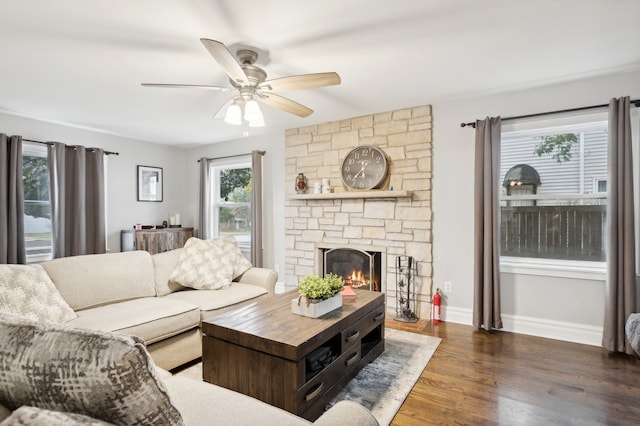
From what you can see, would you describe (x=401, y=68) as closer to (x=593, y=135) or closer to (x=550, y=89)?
(x=550, y=89)

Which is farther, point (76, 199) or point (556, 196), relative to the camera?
Result: point (76, 199)

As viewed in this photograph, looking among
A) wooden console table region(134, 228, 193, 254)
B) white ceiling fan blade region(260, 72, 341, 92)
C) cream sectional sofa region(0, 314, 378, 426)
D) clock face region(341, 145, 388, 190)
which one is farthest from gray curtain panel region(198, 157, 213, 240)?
cream sectional sofa region(0, 314, 378, 426)

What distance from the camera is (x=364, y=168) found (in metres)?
4.12

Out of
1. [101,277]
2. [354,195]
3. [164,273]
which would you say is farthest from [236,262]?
[354,195]

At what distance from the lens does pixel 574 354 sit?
2.82 m

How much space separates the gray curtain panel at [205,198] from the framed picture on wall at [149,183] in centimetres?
73

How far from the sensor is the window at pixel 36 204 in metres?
4.20

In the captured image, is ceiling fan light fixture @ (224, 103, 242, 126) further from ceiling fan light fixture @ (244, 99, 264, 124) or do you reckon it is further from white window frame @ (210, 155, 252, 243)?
white window frame @ (210, 155, 252, 243)

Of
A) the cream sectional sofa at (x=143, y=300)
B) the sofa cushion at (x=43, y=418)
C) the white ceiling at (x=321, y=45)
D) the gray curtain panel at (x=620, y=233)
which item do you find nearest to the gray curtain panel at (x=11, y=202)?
the white ceiling at (x=321, y=45)

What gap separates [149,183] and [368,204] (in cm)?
369

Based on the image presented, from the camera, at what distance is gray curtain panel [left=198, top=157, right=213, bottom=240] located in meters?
5.60

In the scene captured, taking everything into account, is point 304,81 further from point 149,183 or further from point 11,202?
point 149,183

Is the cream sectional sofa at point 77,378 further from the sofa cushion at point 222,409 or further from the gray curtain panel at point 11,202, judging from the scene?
the gray curtain panel at point 11,202

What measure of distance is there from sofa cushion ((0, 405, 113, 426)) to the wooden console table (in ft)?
15.5
